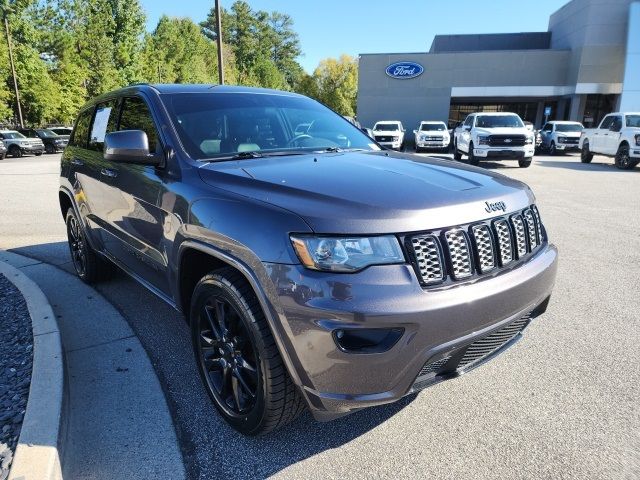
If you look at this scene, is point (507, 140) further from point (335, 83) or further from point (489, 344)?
point (335, 83)

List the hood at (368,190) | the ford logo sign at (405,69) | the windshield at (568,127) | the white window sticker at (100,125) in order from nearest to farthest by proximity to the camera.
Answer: the hood at (368,190), the white window sticker at (100,125), the windshield at (568,127), the ford logo sign at (405,69)

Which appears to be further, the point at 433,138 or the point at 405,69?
the point at 405,69

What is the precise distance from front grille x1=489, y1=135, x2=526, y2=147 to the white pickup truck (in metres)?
3.43

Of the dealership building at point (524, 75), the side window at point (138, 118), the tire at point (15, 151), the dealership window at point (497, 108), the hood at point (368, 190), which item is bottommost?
the tire at point (15, 151)

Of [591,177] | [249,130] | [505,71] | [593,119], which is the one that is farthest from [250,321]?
[593,119]

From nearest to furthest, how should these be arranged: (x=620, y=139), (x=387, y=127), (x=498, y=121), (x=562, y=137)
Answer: (x=620, y=139)
(x=498, y=121)
(x=562, y=137)
(x=387, y=127)

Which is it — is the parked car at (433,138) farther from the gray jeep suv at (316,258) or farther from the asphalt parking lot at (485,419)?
the gray jeep suv at (316,258)

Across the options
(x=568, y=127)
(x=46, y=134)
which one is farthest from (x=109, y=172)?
(x=46, y=134)

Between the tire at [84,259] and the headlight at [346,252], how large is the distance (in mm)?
3257

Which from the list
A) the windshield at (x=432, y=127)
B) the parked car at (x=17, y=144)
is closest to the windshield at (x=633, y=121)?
the windshield at (x=432, y=127)

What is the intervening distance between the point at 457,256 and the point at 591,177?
1441 centimetres

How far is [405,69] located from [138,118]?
35.0 metres

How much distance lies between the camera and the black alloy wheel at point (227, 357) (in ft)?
7.73

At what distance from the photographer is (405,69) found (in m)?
A: 35.4
